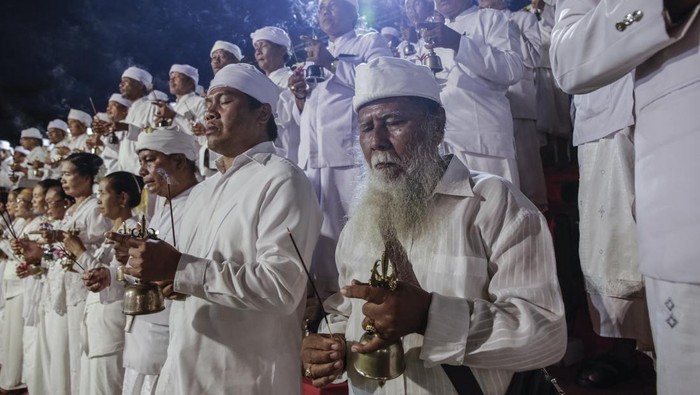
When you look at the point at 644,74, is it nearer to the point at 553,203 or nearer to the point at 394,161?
the point at 394,161

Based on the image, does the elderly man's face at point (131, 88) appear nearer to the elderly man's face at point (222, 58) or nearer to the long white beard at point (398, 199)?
the elderly man's face at point (222, 58)

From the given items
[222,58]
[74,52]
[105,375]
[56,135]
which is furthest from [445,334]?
[74,52]

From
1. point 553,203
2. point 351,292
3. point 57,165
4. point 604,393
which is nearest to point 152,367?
point 351,292

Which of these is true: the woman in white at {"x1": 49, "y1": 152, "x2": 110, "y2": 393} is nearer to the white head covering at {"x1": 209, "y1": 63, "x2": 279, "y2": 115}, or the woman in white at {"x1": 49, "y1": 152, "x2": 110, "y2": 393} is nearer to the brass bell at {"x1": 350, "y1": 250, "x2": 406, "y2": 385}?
the white head covering at {"x1": 209, "y1": 63, "x2": 279, "y2": 115}

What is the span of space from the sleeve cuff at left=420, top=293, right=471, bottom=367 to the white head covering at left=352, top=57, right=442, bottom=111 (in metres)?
0.81

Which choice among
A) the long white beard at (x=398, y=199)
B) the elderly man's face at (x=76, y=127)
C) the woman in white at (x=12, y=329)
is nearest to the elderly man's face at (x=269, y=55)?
the woman in white at (x=12, y=329)

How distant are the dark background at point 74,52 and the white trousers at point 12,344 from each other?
9.97 metres

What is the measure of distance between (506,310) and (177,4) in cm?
1611

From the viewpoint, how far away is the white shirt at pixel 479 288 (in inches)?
59.5

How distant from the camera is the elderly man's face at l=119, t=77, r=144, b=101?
26.2ft

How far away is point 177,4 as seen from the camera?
15672 mm

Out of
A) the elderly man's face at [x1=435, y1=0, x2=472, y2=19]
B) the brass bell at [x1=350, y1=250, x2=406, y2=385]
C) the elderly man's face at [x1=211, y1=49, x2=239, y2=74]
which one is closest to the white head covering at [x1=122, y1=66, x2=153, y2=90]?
the elderly man's face at [x1=211, y1=49, x2=239, y2=74]

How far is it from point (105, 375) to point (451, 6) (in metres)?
3.78

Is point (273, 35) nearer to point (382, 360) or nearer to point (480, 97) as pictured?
point (480, 97)
